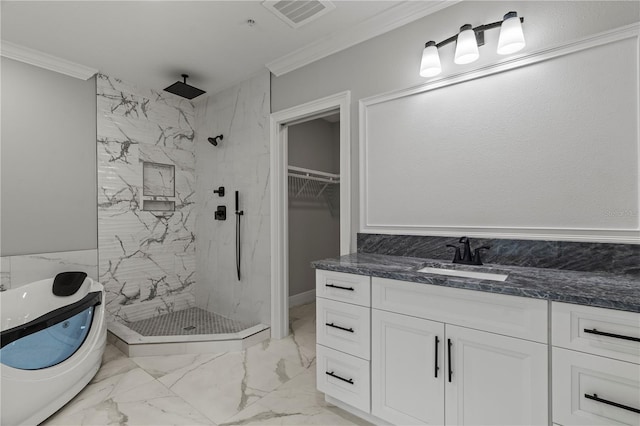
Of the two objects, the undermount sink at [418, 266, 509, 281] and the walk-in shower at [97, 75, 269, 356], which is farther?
the walk-in shower at [97, 75, 269, 356]

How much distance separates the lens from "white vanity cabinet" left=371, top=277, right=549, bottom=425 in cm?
127

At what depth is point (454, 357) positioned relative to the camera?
56.9 inches

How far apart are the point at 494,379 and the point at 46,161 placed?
3.74 meters

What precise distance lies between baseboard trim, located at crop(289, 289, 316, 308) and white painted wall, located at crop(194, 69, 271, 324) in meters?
0.87

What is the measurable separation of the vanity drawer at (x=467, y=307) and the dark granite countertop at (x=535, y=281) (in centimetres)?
4

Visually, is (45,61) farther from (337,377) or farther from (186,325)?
(337,377)

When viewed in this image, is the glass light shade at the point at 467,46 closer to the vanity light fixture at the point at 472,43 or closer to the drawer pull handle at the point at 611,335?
the vanity light fixture at the point at 472,43

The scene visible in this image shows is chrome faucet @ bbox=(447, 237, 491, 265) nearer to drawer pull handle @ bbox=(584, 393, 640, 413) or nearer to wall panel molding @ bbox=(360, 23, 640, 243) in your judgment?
wall panel molding @ bbox=(360, 23, 640, 243)

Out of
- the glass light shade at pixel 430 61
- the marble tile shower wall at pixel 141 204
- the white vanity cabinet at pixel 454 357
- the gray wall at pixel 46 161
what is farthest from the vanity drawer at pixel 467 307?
the gray wall at pixel 46 161

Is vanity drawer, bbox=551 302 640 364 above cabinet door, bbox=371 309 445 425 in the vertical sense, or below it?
above

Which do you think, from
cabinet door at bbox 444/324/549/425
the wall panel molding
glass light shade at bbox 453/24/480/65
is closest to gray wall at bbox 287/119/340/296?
the wall panel molding

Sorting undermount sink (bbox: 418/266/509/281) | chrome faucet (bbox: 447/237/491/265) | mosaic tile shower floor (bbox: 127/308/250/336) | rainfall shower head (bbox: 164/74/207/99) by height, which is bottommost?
mosaic tile shower floor (bbox: 127/308/250/336)

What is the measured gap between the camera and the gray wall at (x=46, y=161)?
2621mm

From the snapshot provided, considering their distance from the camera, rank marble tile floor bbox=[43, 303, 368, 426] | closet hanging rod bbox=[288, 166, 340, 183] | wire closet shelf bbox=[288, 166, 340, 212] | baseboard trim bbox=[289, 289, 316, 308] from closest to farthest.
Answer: marble tile floor bbox=[43, 303, 368, 426]
closet hanging rod bbox=[288, 166, 340, 183]
wire closet shelf bbox=[288, 166, 340, 212]
baseboard trim bbox=[289, 289, 316, 308]
